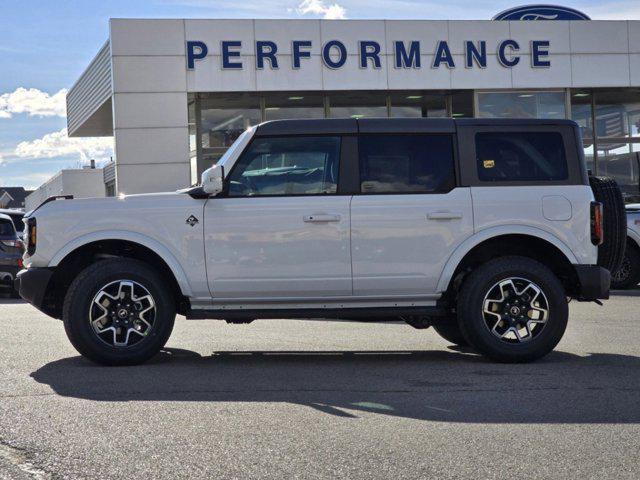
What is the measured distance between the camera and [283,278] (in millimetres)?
7582

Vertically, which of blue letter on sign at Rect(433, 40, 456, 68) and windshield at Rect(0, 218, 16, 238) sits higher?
blue letter on sign at Rect(433, 40, 456, 68)

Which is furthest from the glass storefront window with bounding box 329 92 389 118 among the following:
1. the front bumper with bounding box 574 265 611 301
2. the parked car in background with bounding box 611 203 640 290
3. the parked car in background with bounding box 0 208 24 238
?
the front bumper with bounding box 574 265 611 301

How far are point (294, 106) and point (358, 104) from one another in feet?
5.74

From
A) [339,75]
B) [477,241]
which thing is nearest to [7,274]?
[339,75]

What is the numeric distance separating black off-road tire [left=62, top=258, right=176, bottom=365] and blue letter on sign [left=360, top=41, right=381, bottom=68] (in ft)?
55.7

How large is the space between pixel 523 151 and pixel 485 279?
3.78 ft

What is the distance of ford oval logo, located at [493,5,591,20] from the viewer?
2488 centimetres

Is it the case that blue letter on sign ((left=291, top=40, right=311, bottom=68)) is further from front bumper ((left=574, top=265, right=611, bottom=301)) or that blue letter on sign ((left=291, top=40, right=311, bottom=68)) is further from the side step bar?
front bumper ((left=574, top=265, right=611, bottom=301))

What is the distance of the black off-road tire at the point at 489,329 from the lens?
24.9 ft

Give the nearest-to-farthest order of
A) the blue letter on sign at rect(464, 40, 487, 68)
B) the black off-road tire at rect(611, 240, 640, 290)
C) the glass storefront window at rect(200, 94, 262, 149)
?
1. the black off-road tire at rect(611, 240, 640, 290)
2. the blue letter on sign at rect(464, 40, 487, 68)
3. the glass storefront window at rect(200, 94, 262, 149)

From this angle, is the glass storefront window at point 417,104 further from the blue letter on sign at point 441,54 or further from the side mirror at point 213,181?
the side mirror at point 213,181

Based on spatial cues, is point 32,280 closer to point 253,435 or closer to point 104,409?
point 104,409

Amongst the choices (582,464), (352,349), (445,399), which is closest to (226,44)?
(352,349)

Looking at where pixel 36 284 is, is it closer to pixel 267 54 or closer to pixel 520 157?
pixel 520 157
